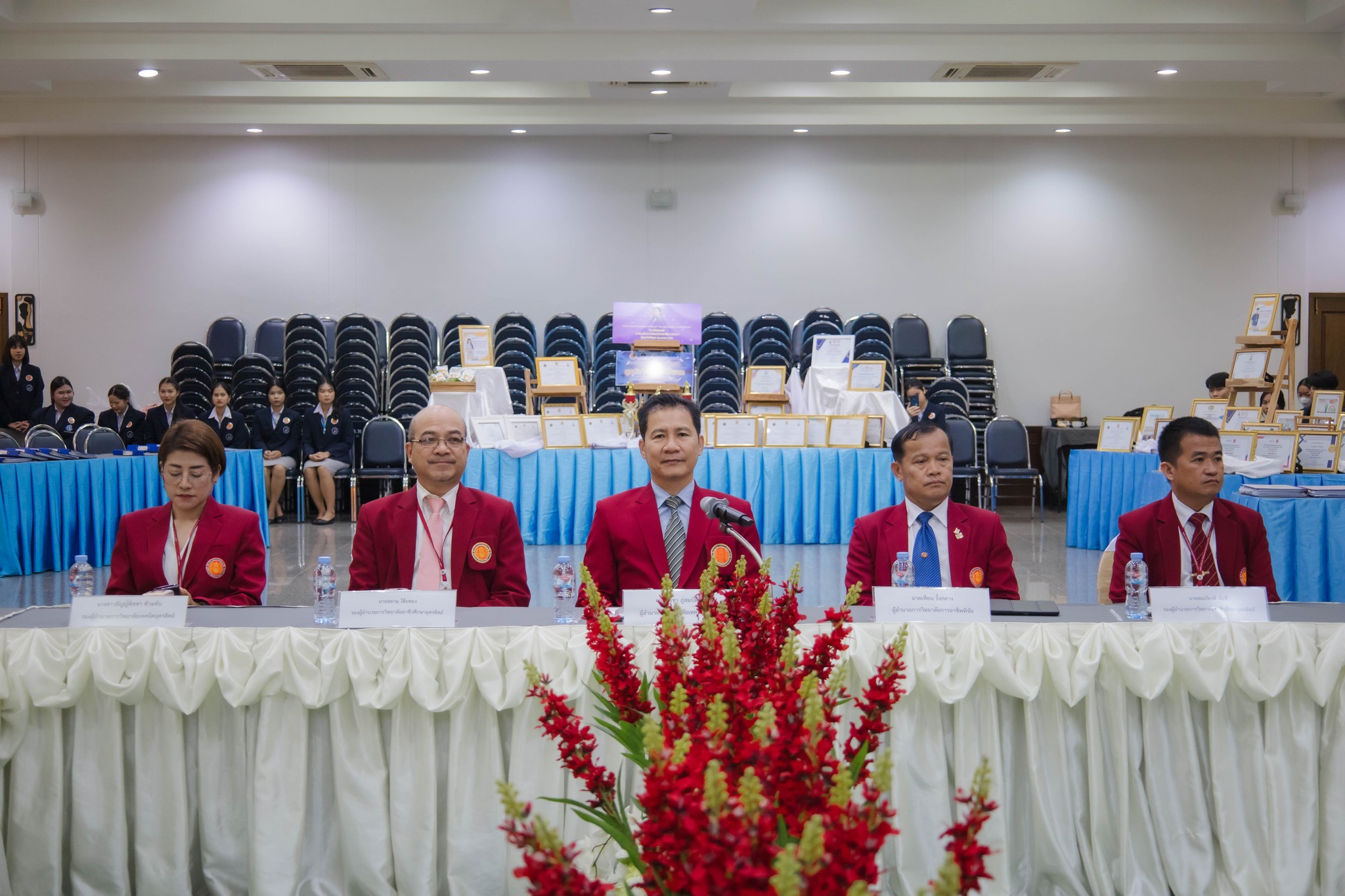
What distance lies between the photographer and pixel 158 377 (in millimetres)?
11648

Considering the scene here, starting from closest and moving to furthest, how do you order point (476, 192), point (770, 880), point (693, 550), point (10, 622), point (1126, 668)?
1. point (770, 880)
2. point (1126, 668)
3. point (10, 622)
4. point (693, 550)
5. point (476, 192)

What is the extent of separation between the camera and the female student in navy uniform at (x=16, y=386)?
1039 centimetres

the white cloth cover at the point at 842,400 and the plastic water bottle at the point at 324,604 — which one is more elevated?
the white cloth cover at the point at 842,400

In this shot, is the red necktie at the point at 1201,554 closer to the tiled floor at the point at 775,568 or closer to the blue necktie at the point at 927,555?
the blue necktie at the point at 927,555

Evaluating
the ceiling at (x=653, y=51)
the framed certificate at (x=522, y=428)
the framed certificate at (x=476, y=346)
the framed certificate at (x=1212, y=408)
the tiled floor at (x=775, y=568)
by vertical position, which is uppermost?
the ceiling at (x=653, y=51)

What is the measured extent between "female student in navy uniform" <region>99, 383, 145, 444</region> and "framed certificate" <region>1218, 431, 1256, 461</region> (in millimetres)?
8902

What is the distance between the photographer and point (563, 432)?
7.66 meters

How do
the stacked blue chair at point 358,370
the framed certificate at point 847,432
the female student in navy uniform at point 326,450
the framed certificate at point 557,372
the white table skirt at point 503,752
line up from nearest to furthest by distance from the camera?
the white table skirt at point 503,752, the framed certificate at point 847,432, the framed certificate at point 557,372, the female student in navy uniform at point 326,450, the stacked blue chair at point 358,370

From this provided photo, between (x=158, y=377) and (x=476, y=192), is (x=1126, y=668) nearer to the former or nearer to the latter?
(x=476, y=192)

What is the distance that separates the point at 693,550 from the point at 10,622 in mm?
1593

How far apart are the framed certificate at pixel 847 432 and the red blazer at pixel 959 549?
499 centimetres

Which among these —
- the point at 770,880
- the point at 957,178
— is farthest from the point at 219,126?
the point at 770,880

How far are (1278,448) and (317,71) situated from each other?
305 inches

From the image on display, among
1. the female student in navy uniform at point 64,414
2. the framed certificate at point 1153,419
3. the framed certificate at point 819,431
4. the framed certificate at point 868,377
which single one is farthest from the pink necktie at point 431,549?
the female student in navy uniform at point 64,414
